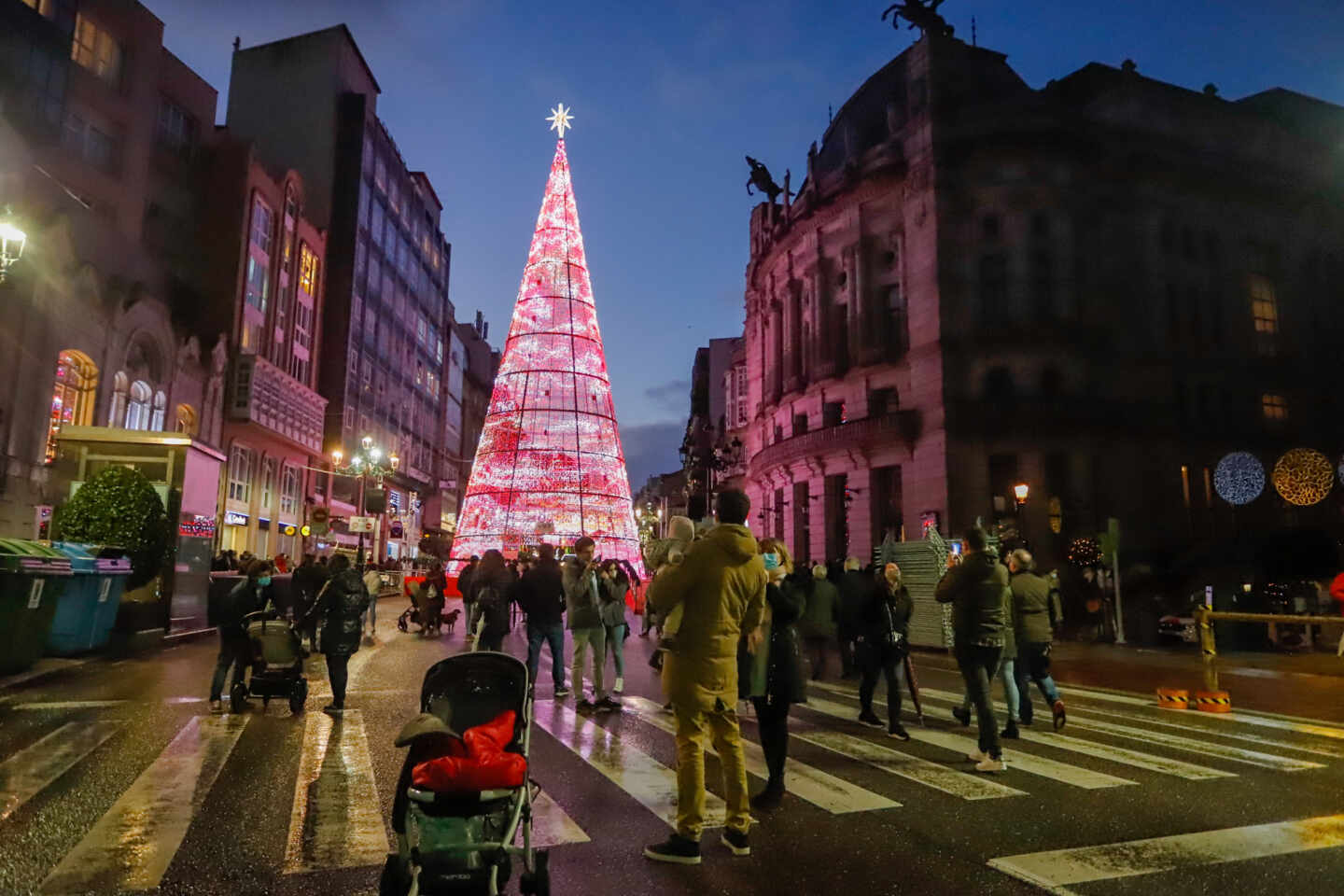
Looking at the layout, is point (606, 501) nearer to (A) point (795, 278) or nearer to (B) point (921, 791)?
(B) point (921, 791)

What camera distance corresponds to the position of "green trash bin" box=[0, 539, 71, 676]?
35.9 feet

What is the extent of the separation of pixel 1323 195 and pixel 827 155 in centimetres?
2567

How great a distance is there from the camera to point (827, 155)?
Result: 51062 mm

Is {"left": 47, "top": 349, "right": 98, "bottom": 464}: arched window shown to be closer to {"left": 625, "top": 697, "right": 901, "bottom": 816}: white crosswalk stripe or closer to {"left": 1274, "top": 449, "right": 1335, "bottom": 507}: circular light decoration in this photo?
{"left": 625, "top": 697, "right": 901, "bottom": 816}: white crosswalk stripe

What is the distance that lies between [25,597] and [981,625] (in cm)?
1211

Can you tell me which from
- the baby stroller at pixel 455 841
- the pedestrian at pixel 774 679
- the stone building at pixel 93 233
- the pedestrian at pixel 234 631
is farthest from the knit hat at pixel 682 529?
the stone building at pixel 93 233

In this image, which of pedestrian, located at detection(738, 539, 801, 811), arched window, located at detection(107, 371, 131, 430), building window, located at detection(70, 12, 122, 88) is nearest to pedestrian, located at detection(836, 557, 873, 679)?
pedestrian, located at detection(738, 539, 801, 811)

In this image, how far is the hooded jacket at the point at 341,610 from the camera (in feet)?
29.1

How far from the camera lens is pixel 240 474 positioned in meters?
37.8

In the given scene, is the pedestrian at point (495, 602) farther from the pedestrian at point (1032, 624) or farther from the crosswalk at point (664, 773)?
the pedestrian at point (1032, 624)

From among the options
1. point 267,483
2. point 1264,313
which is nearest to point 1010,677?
point 267,483

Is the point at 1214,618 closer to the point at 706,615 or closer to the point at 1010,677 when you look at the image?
the point at 1010,677

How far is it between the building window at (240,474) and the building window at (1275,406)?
48091mm

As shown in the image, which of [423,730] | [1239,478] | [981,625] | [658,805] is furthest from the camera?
[1239,478]
